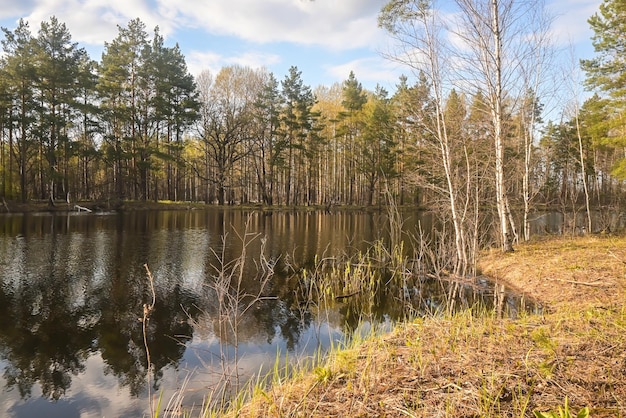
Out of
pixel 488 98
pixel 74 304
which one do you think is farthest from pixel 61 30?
pixel 488 98

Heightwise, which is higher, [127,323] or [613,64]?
[613,64]

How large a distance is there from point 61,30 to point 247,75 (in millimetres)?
17459

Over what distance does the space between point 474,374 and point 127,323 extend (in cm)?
654

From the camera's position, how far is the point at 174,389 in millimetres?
4863

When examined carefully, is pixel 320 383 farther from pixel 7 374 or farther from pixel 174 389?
pixel 7 374

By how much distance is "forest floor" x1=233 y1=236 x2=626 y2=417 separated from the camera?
2.91 m

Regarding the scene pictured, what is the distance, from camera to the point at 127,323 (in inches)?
288

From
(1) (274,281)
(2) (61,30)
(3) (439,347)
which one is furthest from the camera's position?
(2) (61,30)

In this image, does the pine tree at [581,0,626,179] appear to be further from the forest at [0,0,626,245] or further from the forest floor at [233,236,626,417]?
the forest floor at [233,236,626,417]

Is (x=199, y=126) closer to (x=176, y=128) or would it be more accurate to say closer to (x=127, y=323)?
(x=176, y=128)

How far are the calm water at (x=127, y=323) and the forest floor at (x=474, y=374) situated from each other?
1.22 m

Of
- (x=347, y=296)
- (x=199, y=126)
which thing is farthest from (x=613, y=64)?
(x=199, y=126)

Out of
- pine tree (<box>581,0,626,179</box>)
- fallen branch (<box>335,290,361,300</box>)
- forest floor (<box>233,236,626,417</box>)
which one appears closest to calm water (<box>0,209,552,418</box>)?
fallen branch (<box>335,290,361,300</box>)

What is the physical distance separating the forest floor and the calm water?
4.00 ft
